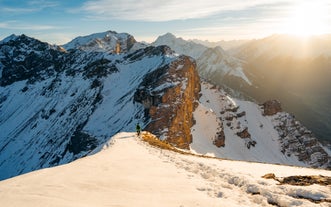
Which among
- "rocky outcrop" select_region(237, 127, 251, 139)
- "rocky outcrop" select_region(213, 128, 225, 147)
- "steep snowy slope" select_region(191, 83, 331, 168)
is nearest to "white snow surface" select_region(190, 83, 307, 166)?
"steep snowy slope" select_region(191, 83, 331, 168)

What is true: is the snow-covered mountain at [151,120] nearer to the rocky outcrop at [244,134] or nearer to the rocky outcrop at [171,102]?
the rocky outcrop at [244,134]

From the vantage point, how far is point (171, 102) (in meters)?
117

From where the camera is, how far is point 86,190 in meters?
13.3

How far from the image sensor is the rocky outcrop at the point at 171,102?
354 ft

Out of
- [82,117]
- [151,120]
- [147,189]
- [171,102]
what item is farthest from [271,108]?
[147,189]

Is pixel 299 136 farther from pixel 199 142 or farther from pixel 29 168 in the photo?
pixel 29 168

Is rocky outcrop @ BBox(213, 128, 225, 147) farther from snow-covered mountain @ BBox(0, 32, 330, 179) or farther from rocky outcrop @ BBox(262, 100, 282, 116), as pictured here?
rocky outcrop @ BBox(262, 100, 282, 116)

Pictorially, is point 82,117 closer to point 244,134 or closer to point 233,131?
point 233,131

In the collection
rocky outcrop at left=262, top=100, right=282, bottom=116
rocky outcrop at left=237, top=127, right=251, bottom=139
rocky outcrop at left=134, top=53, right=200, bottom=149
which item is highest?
rocky outcrop at left=134, top=53, right=200, bottom=149

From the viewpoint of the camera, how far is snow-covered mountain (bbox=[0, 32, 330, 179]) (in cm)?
11869

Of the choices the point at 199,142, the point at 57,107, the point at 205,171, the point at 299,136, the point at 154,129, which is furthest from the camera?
the point at 57,107

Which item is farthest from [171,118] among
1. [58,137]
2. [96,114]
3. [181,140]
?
[58,137]

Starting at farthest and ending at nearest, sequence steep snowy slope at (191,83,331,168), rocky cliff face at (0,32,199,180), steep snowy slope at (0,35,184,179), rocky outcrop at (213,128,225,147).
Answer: steep snowy slope at (191,83,331,168) < rocky outcrop at (213,128,225,147) < steep snowy slope at (0,35,184,179) < rocky cliff face at (0,32,199,180)

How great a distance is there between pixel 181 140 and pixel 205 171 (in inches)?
3561
